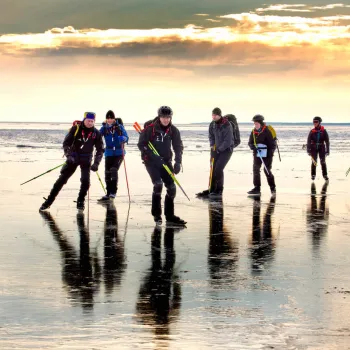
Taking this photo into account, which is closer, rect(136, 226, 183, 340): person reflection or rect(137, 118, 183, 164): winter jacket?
rect(136, 226, 183, 340): person reflection

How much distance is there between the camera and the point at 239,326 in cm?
605

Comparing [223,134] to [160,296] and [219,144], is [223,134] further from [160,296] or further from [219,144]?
[160,296]

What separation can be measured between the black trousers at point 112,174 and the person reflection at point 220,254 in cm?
297

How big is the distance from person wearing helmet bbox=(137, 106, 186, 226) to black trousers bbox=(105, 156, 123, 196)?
11.1ft

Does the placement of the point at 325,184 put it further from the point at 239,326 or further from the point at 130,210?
the point at 239,326

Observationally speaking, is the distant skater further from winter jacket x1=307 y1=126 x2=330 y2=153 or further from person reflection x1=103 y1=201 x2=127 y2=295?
winter jacket x1=307 y1=126 x2=330 y2=153

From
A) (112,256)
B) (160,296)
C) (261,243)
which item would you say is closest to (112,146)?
(261,243)

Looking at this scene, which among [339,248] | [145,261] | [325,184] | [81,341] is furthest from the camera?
[325,184]

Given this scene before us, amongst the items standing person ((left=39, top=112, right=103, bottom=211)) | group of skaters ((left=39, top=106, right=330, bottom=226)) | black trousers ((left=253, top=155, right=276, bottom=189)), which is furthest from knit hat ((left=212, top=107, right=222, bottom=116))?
standing person ((left=39, top=112, right=103, bottom=211))

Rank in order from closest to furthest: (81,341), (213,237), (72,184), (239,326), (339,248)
→ (81,341) → (239,326) → (339,248) → (213,237) → (72,184)

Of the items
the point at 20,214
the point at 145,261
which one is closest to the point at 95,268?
the point at 145,261

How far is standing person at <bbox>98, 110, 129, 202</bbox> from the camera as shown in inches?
612

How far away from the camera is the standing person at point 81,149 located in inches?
539

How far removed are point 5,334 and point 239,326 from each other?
70.7 inches
